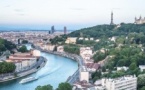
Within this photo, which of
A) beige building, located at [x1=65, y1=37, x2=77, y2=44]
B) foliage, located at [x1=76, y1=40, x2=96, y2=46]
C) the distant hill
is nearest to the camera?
foliage, located at [x1=76, y1=40, x2=96, y2=46]

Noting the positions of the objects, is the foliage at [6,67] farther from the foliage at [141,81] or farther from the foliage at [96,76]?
the foliage at [141,81]

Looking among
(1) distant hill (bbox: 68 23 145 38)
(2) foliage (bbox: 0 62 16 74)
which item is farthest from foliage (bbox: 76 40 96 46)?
Answer: (2) foliage (bbox: 0 62 16 74)

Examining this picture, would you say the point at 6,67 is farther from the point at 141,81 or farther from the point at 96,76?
the point at 141,81

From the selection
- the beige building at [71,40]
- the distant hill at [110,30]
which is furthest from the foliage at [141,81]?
the beige building at [71,40]

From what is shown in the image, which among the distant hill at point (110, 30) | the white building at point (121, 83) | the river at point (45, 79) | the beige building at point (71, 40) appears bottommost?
the river at point (45, 79)

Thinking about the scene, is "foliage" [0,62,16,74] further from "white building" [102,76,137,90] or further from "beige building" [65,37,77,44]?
"beige building" [65,37,77,44]

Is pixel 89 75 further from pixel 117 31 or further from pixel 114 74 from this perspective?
pixel 117 31

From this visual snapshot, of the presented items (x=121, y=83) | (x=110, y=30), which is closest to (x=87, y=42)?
(x=110, y=30)
